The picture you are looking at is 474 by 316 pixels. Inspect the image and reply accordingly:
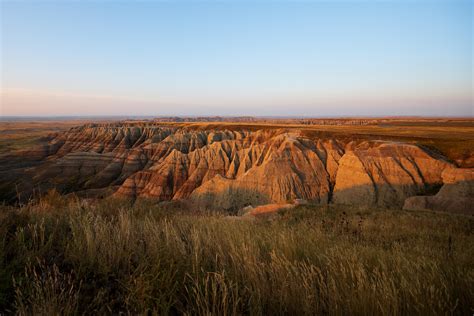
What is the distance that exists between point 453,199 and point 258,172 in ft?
67.6

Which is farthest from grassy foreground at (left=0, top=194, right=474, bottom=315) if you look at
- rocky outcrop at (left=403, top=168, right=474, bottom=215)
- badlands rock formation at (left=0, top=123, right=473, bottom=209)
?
badlands rock formation at (left=0, top=123, right=473, bottom=209)

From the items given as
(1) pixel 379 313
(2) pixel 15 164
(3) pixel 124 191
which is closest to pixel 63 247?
(1) pixel 379 313

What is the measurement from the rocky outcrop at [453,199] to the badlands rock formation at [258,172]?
37 cm

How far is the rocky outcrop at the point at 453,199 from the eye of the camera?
22.0 m

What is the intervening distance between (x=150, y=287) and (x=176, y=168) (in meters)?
43.5

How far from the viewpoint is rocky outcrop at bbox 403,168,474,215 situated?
22.0 meters

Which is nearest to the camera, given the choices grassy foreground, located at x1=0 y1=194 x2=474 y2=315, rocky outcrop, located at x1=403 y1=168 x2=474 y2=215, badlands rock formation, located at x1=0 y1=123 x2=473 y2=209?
grassy foreground, located at x1=0 y1=194 x2=474 y2=315

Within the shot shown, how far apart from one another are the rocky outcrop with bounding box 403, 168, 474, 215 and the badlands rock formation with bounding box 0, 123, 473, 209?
0.37m

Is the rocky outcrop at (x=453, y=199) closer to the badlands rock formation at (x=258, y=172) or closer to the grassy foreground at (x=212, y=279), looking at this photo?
the badlands rock formation at (x=258, y=172)

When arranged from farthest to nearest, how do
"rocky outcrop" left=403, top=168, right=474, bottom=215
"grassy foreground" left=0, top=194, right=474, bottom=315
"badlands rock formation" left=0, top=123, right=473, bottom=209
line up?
"badlands rock formation" left=0, top=123, right=473, bottom=209, "rocky outcrop" left=403, top=168, right=474, bottom=215, "grassy foreground" left=0, top=194, right=474, bottom=315

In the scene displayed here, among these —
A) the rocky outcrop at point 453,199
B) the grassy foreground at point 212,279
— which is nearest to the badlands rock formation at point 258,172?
the rocky outcrop at point 453,199

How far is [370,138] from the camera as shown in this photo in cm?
4238

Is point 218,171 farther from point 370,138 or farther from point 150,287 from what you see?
point 150,287

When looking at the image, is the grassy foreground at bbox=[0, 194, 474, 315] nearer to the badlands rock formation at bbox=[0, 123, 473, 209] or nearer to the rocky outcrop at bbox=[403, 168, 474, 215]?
the rocky outcrop at bbox=[403, 168, 474, 215]
